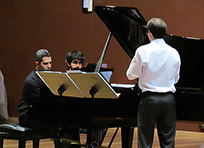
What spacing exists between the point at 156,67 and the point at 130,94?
0.51m

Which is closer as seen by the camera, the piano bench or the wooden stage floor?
the piano bench

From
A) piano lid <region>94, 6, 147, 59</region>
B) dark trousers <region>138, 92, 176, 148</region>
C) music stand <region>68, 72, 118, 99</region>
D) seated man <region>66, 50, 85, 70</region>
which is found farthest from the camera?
seated man <region>66, 50, 85, 70</region>

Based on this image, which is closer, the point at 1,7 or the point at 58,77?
the point at 58,77

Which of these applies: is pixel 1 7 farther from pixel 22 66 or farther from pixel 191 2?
pixel 191 2

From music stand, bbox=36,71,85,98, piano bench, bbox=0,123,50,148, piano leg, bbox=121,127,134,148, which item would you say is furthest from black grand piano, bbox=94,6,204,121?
piano bench, bbox=0,123,50,148

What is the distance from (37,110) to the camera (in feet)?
9.73

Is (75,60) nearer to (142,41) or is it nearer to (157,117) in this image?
(142,41)

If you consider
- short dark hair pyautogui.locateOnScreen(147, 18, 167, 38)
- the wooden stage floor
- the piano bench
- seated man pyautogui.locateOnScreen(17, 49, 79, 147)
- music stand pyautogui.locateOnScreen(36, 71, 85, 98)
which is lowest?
the wooden stage floor

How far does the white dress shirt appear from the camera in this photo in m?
2.41

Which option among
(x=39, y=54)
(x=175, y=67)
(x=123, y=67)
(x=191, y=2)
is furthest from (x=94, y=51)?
(x=175, y=67)

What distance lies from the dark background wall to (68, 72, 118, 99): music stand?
11.0 ft

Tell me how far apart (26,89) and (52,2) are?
3760 millimetres

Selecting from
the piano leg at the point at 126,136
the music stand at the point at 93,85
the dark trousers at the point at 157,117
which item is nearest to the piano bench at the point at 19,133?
the music stand at the point at 93,85

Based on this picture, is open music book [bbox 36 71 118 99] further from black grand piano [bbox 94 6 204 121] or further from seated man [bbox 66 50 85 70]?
seated man [bbox 66 50 85 70]
